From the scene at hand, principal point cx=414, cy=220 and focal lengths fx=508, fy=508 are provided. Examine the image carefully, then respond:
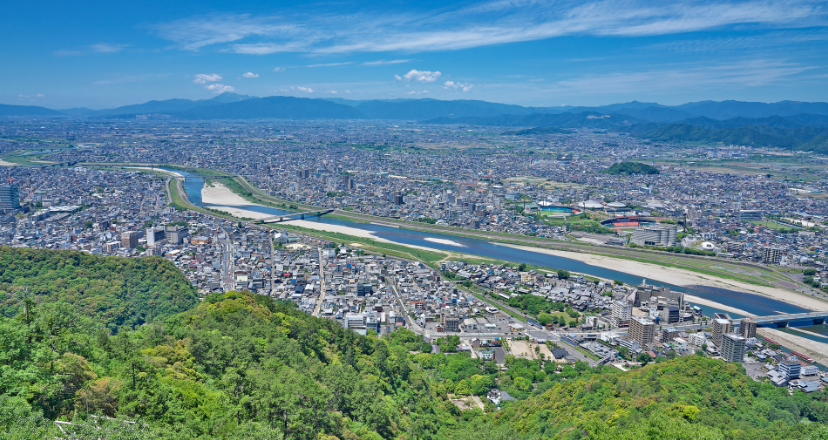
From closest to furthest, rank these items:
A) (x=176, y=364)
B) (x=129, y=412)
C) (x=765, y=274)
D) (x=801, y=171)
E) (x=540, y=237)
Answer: (x=129, y=412) → (x=176, y=364) → (x=765, y=274) → (x=540, y=237) → (x=801, y=171)

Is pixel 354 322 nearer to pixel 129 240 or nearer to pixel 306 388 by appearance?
pixel 306 388

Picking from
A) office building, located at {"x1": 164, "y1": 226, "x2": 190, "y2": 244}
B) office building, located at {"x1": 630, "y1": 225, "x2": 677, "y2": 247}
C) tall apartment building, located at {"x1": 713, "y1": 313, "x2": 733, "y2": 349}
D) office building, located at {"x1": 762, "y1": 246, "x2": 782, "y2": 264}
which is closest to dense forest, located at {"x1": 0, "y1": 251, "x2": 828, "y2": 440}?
tall apartment building, located at {"x1": 713, "y1": 313, "x2": 733, "y2": 349}

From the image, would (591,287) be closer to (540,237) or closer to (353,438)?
(540,237)

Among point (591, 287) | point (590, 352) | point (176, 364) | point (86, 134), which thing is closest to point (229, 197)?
point (591, 287)

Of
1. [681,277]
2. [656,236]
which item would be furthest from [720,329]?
[656,236]

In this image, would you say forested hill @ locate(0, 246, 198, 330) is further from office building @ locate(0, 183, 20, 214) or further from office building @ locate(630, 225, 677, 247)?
office building @ locate(630, 225, 677, 247)

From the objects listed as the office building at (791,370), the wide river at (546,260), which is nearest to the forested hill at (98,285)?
the wide river at (546,260)
